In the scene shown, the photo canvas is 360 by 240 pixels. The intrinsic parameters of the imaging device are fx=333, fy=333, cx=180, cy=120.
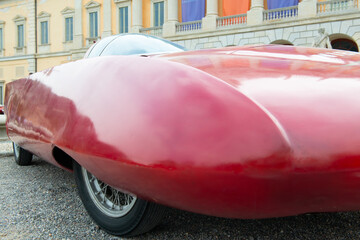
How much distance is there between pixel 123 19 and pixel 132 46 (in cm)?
2186

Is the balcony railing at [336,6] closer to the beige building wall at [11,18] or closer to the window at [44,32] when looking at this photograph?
the window at [44,32]

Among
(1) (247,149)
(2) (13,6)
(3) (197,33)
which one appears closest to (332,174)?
(1) (247,149)

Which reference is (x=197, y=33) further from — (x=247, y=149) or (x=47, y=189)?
(x=247, y=149)

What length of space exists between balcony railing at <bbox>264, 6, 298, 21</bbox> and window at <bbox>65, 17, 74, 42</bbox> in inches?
590

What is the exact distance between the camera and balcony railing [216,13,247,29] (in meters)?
17.9

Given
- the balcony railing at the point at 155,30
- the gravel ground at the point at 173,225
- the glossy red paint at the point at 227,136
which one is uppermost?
the balcony railing at the point at 155,30

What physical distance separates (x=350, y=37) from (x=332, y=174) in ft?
54.8

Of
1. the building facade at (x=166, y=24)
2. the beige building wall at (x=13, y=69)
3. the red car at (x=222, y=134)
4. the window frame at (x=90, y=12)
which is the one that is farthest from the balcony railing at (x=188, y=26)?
the red car at (x=222, y=134)

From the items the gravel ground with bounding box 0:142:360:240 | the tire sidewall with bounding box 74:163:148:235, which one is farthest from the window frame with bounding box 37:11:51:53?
the tire sidewall with bounding box 74:163:148:235

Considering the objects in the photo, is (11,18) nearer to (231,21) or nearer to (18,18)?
(18,18)

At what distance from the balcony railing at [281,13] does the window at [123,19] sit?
32.2ft

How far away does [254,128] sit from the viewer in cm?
101

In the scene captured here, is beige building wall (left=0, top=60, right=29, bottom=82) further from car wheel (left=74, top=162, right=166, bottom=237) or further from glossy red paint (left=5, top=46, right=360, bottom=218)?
glossy red paint (left=5, top=46, right=360, bottom=218)

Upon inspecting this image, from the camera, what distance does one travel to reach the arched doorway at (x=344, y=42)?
16.1 m
